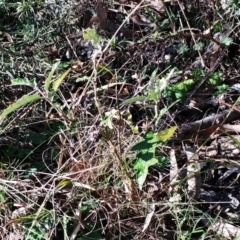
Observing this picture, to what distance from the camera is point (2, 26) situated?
270cm

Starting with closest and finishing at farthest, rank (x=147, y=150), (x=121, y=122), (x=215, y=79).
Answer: (x=147, y=150) < (x=121, y=122) < (x=215, y=79)

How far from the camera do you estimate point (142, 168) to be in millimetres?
1905

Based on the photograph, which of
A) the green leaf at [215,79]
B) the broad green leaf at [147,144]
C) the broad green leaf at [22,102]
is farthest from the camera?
the green leaf at [215,79]

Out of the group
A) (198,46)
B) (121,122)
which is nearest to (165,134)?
(121,122)

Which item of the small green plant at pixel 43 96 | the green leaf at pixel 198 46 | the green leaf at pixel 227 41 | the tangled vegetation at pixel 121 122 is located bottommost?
the tangled vegetation at pixel 121 122

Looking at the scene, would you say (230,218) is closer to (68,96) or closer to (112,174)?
(112,174)

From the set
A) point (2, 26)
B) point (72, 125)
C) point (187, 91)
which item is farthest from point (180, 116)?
point (2, 26)

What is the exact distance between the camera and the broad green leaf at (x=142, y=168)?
6.19 ft

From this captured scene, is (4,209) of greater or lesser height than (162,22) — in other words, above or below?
below

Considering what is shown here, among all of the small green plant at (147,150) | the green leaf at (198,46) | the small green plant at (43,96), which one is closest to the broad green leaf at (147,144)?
the small green plant at (147,150)

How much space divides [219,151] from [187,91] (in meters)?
0.31

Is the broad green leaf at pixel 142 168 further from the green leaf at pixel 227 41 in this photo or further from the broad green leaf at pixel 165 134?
the green leaf at pixel 227 41

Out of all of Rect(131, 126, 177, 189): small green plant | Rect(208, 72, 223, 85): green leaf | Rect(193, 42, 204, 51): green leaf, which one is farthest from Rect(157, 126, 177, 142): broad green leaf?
Rect(193, 42, 204, 51): green leaf

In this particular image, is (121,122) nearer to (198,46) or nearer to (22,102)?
(22,102)
